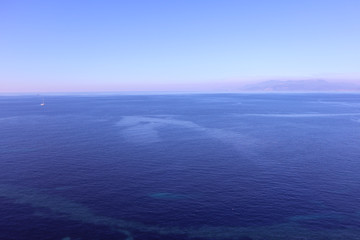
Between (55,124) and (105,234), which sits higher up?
(55,124)

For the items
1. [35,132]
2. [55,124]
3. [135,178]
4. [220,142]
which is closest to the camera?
[135,178]

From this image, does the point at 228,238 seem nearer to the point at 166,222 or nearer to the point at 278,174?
the point at 166,222

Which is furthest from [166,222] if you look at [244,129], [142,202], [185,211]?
[244,129]

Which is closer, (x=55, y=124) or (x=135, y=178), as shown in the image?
(x=135, y=178)

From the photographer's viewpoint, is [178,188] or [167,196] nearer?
[167,196]

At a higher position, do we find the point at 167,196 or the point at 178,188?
the point at 178,188

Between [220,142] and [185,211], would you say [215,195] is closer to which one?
[185,211]

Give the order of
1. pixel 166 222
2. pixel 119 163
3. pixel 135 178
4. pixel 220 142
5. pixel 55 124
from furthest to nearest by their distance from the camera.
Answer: pixel 55 124 → pixel 220 142 → pixel 119 163 → pixel 135 178 → pixel 166 222

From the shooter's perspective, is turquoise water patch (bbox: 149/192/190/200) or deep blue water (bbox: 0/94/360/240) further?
turquoise water patch (bbox: 149/192/190/200)

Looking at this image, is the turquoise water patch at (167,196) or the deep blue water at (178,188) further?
the turquoise water patch at (167,196)
